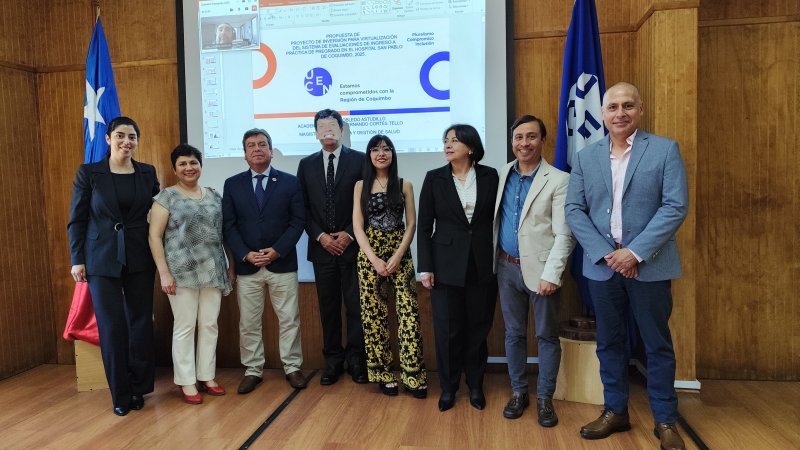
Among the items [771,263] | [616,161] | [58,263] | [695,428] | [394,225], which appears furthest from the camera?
[58,263]

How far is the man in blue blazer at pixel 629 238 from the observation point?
2.29 m

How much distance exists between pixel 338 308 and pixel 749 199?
8.69ft

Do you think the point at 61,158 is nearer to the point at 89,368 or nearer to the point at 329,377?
the point at 89,368

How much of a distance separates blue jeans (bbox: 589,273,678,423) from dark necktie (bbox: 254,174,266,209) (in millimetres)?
1930

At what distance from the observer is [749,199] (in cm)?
329

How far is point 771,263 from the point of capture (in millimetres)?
3303

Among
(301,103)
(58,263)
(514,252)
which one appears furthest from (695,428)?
(58,263)

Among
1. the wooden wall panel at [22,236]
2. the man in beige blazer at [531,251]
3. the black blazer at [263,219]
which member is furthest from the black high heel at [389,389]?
the wooden wall panel at [22,236]

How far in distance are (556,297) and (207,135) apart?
2607 millimetres

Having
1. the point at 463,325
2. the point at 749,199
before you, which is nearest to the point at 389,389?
the point at 463,325

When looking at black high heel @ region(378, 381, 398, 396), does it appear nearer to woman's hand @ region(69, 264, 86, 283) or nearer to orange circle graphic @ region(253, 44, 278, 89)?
woman's hand @ region(69, 264, 86, 283)

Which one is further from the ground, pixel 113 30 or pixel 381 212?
pixel 113 30

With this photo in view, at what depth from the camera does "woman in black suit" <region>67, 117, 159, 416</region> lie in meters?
2.92

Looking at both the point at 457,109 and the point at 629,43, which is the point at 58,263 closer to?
the point at 457,109
